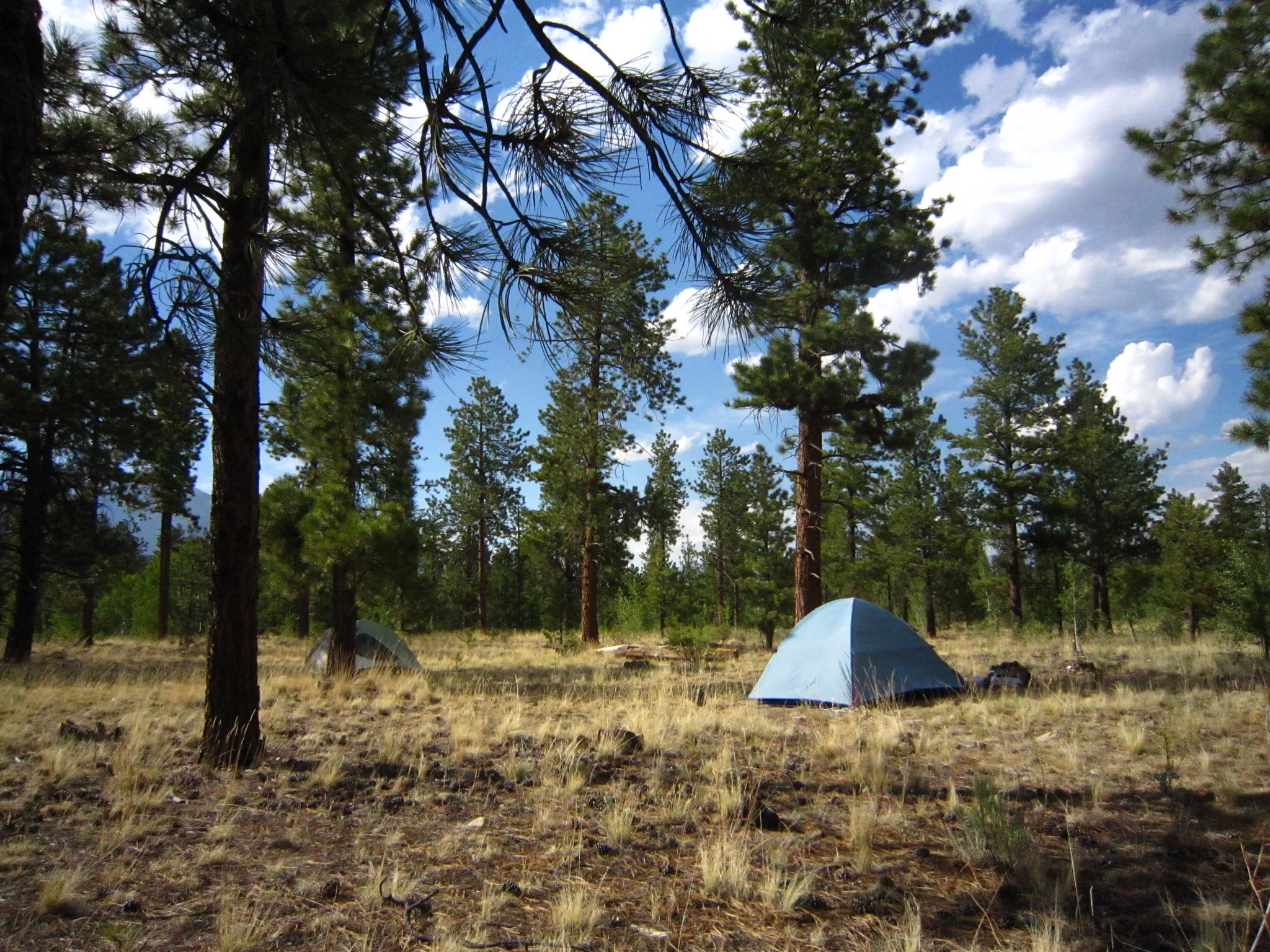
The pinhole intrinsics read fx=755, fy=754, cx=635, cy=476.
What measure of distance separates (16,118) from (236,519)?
12.4ft

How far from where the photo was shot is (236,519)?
224 inches

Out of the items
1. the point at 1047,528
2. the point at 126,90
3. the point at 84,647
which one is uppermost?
the point at 126,90

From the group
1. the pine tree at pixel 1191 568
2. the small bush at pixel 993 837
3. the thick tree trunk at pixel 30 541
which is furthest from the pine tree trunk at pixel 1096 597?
the thick tree trunk at pixel 30 541

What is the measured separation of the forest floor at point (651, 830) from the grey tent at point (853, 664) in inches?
36.1

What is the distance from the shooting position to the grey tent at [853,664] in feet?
30.2

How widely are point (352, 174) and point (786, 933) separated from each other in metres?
4.13

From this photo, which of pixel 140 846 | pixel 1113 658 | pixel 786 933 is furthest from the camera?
pixel 1113 658

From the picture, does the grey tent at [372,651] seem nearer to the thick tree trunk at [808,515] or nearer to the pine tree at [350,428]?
the pine tree at [350,428]

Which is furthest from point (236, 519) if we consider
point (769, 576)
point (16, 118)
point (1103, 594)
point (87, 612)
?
point (1103, 594)

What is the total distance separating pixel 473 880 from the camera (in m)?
3.49

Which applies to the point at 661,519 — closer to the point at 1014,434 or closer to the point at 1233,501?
the point at 1014,434

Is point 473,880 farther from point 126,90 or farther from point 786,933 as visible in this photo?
point 126,90

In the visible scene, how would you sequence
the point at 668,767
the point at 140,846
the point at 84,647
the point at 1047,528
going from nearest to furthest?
the point at 140,846 < the point at 668,767 < the point at 84,647 < the point at 1047,528

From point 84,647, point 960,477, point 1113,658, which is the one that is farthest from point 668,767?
point 960,477
